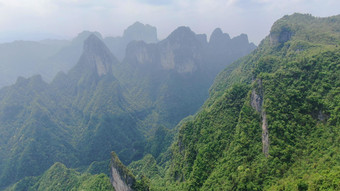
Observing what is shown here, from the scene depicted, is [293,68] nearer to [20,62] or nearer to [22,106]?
[22,106]

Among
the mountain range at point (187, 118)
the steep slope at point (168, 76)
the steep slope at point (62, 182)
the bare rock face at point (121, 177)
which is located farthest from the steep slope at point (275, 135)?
the steep slope at point (168, 76)

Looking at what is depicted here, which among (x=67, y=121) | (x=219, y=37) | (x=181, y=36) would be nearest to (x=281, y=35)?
(x=181, y=36)

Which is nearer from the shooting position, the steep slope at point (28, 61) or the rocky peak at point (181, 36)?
the rocky peak at point (181, 36)

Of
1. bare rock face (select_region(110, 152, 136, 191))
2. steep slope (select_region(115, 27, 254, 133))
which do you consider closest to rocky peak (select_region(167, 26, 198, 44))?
steep slope (select_region(115, 27, 254, 133))

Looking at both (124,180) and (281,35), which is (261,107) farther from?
(281,35)

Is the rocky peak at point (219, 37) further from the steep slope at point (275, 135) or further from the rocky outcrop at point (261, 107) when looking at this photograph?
the rocky outcrop at point (261, 107)

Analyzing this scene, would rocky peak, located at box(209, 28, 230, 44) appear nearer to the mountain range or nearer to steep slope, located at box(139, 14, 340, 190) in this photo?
the mountain range
